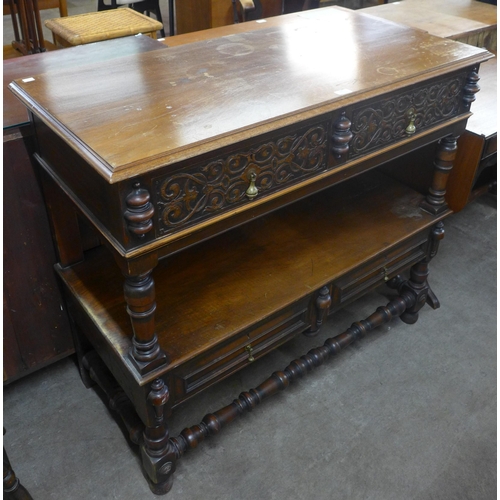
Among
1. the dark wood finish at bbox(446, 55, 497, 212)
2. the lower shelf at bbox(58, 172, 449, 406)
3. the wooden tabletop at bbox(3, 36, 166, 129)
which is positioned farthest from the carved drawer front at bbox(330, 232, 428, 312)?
the wooden tabletop at bbox(3, 36, 166, 129)

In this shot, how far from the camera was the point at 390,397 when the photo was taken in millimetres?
1833

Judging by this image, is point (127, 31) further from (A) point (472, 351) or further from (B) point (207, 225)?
(A) point (472, 351)

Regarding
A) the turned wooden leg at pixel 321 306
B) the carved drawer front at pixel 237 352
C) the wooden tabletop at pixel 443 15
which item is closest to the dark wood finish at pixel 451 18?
the wooden tabletop at pixel 443 15

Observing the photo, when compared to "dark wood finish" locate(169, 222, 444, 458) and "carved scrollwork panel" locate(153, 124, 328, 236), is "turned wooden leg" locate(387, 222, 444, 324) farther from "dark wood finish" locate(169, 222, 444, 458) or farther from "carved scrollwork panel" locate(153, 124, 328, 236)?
"carved scrollwork panel" locate(153, 124, 328, 236)

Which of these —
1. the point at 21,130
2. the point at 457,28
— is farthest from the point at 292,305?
the point at 457,28

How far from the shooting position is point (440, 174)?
1737mm

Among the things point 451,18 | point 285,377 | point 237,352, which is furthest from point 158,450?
point 451,18

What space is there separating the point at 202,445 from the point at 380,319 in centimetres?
71

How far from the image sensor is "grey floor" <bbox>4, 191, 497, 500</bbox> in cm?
157

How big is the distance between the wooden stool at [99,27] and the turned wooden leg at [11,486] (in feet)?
5.05

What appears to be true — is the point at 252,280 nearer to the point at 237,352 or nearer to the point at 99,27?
the point at 237,352

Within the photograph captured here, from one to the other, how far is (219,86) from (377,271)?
32.5 inches

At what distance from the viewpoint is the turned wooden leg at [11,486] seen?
1.38m

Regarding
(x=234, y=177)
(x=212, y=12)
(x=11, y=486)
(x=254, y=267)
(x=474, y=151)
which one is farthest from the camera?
(x=212, y=12)
